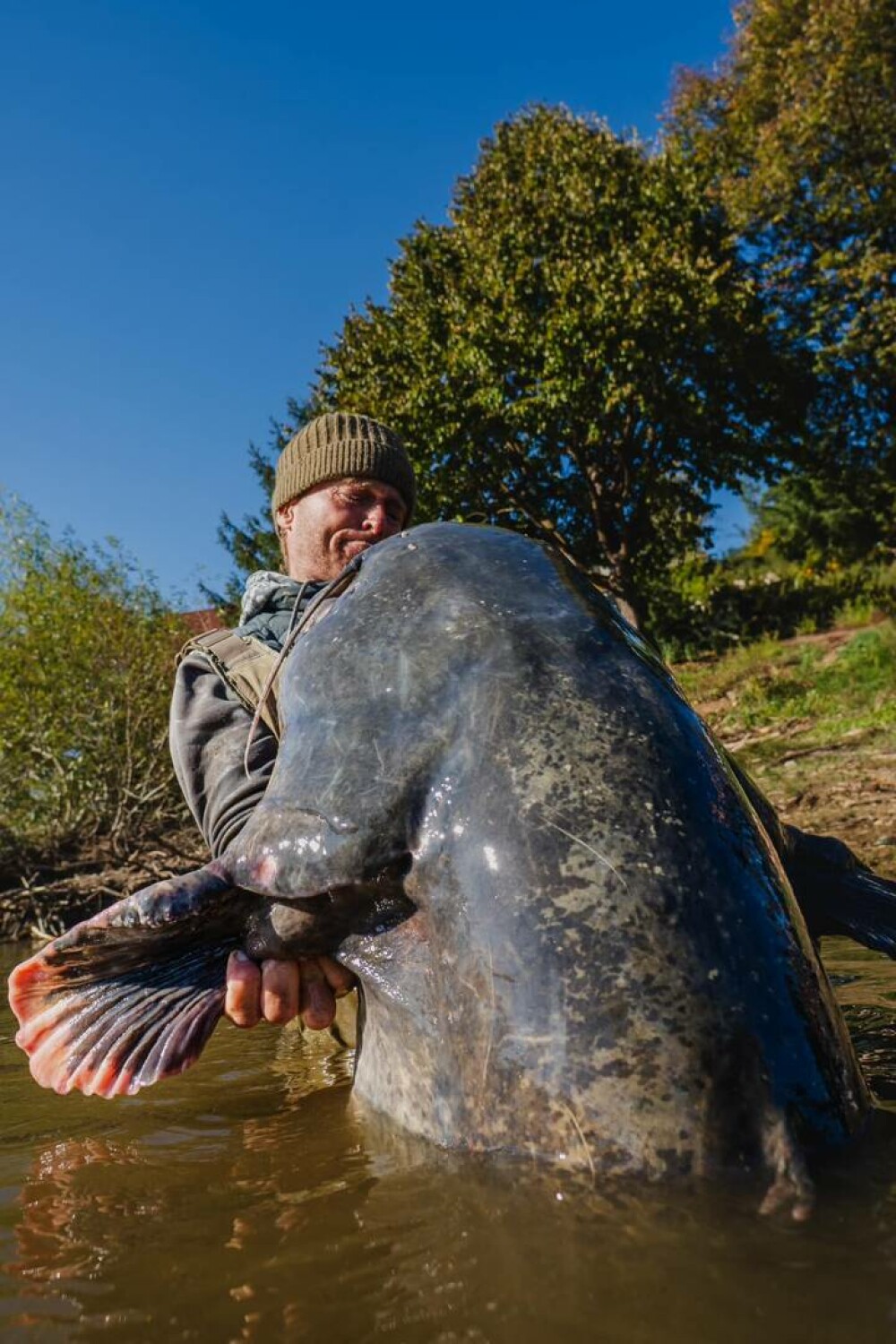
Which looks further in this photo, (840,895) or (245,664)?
(245,664)

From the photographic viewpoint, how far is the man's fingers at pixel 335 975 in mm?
2039

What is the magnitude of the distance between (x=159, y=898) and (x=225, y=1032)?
2.29 metres

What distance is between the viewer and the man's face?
346 cm

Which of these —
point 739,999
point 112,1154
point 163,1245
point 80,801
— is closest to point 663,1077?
point 739,999

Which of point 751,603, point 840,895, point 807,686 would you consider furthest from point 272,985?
point 751,603

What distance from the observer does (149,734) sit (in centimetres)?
997

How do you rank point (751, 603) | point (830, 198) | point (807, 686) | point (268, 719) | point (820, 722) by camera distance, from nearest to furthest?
point (268, 719) → point (820, 722) → point (807, 686) → point (830, 198) → point (751, 603)

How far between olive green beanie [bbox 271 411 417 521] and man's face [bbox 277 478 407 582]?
4cm

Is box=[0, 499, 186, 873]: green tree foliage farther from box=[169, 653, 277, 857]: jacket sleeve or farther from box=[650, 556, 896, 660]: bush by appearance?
box=[650, 556, 896, 660]: bush

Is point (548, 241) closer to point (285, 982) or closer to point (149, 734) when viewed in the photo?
point (149, 734)

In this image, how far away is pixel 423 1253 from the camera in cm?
140

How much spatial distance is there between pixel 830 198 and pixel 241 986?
18.4 m

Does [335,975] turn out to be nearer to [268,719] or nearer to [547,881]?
[547,881]

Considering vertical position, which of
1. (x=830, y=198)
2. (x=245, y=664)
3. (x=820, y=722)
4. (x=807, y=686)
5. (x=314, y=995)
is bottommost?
(x=314, y=995)
